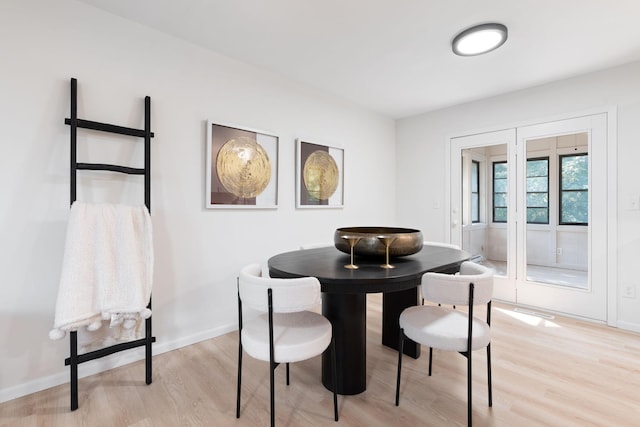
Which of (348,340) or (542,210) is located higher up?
(542,210)

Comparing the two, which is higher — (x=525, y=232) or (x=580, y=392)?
(x=525, y=232)

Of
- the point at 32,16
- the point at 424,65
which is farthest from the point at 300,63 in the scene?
the point at 32,16

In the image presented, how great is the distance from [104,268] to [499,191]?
375 cm

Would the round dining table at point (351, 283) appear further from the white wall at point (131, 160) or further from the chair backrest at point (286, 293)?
the white wall at point (131, 160)

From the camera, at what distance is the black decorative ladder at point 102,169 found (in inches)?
68.5

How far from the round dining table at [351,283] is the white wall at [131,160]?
925mm

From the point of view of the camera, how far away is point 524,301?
10.9 feet

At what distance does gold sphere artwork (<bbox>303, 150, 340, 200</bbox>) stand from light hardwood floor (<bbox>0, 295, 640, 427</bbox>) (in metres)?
1.68

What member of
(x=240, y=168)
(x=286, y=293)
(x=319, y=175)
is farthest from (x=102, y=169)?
(x=319, y=175)

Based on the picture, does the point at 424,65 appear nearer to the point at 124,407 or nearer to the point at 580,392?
the point at 580,392

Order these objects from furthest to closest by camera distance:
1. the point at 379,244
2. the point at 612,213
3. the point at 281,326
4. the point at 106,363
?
the point at 612,213 → the point at 106,363 → the point at 379,244 → the point at 281,326

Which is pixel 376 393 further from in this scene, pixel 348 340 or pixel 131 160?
pixel 131 160

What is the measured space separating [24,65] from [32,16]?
0.96 feet

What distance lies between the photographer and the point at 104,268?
177cm
